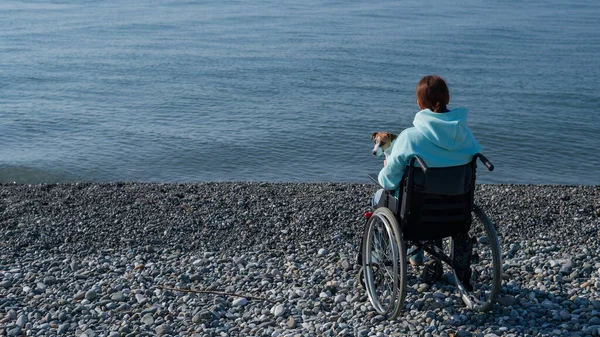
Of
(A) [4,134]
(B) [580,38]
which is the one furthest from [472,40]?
(A) [4,134]

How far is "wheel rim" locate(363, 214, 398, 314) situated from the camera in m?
5.82

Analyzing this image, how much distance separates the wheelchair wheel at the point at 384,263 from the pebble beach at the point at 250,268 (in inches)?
6.5

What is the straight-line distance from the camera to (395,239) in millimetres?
5504

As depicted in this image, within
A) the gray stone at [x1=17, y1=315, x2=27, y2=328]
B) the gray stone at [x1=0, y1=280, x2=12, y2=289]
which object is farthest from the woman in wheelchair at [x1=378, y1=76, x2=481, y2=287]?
the gray stone at [x1=0, y1=280, x2=12, y2=289]

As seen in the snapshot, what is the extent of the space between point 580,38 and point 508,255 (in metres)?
33.2

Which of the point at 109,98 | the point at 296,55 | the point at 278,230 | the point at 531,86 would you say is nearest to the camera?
the point at 278,230

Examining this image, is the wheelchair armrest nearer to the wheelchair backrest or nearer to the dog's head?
the wheelchair backrest

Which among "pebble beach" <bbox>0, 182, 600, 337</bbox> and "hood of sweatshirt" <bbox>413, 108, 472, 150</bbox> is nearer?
"hood of sweatshirt" <bbox>413, 108, 472, 150</bbox>

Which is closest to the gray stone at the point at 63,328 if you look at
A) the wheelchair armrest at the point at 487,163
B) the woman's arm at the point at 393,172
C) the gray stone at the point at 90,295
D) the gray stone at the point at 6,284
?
the gray stone at the point at 90,295

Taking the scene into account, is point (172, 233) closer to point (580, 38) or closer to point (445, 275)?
point (445, 275)

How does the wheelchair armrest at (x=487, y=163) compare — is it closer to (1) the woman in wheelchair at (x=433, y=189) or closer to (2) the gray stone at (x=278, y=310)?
(1) the woman in wheelchair at (x=433, y=189)

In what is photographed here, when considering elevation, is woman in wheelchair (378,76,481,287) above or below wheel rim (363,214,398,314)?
above

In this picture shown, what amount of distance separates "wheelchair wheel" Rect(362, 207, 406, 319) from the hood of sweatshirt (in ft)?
2.30

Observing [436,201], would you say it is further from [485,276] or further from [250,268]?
[250,268]
